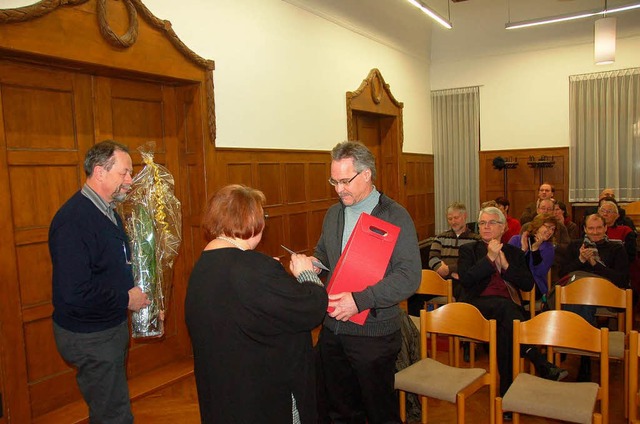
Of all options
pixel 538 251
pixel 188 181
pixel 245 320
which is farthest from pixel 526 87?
→ pixel 245 320

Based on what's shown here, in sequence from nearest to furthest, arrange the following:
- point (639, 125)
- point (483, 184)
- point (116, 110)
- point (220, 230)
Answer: point (220, 230) < point (116, 110) < point (639, 125) < point (483, 184)

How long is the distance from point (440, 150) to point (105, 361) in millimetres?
7517

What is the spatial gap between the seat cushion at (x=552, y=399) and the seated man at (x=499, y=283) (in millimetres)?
615

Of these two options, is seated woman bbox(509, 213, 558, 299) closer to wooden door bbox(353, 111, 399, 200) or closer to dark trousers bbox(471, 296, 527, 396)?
dark trousers bbox(471, 296, 527, 396)

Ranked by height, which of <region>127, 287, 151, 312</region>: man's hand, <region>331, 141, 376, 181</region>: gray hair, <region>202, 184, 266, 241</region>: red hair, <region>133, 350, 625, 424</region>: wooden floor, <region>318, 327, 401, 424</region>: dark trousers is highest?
<region>331, 141, 376, 181</region>: gray hair

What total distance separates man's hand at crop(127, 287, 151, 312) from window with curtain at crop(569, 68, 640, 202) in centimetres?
728

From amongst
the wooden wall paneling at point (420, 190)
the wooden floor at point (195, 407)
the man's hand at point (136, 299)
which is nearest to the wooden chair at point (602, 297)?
the wooden floor at point (195, 407)

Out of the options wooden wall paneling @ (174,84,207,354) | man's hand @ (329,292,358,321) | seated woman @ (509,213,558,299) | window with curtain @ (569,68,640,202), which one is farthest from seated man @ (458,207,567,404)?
window with curtain @ (569,68,640,202)

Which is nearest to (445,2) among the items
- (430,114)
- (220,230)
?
(430,114)

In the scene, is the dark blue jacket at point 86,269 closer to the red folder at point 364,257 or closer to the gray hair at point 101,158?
the gray hair at point 101,158

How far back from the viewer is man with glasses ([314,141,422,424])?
7.04 feet

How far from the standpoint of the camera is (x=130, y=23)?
3.64 metres

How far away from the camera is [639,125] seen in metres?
7.45

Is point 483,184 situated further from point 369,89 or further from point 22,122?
point 22,122
